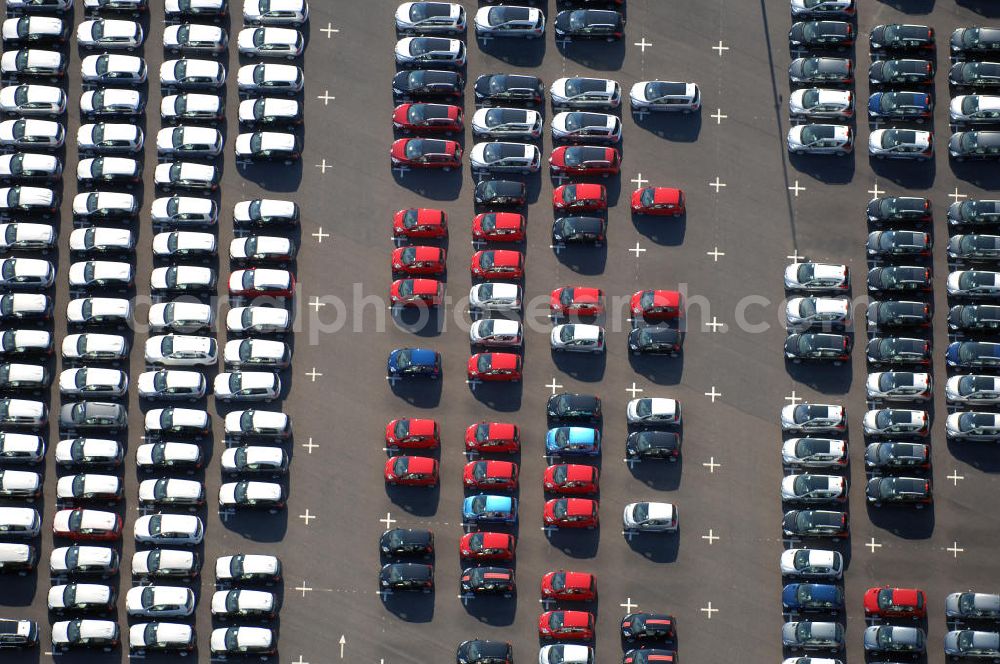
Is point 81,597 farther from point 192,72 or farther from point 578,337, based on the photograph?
point 578,337

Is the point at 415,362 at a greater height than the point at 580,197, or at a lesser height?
lesser

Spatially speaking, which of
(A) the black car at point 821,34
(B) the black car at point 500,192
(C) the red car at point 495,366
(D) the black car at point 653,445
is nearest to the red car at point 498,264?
(B) the black car at point 500,192

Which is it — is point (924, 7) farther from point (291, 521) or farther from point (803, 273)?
point (291, 521)

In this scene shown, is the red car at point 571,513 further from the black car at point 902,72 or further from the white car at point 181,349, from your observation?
the black car at point 902,72

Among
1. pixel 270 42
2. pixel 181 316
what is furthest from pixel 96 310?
pixel 270 42

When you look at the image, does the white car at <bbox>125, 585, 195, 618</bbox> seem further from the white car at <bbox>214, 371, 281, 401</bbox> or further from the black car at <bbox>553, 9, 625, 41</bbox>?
the black car at <bbox>553, 9, 625, 41</bbox>
